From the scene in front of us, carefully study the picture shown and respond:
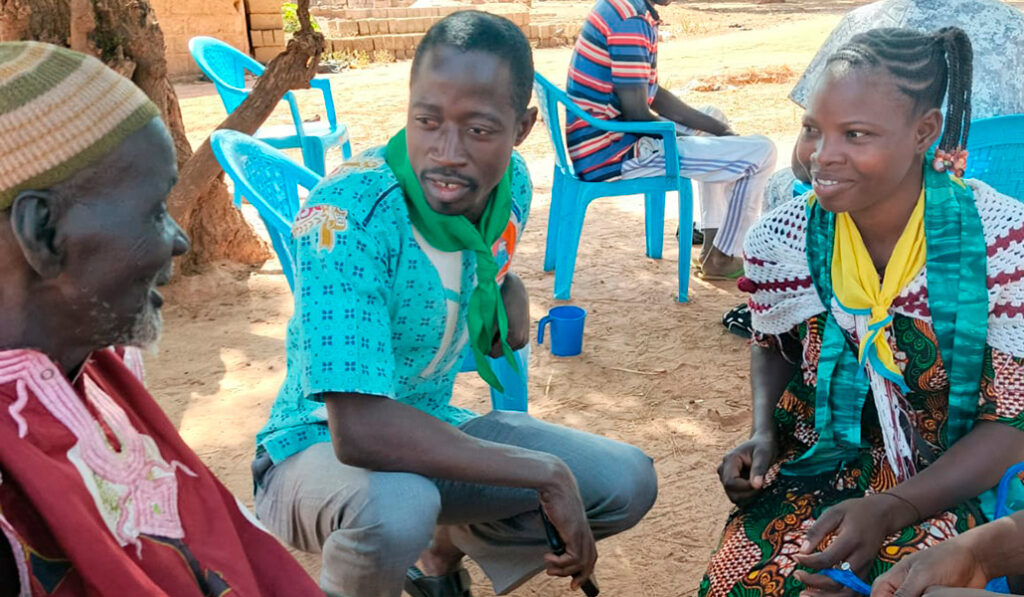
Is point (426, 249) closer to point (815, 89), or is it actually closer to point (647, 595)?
point (815, 89)

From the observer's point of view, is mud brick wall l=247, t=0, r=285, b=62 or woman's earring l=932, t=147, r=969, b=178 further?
mud brick wall l=247, t=0, r=285, b=62

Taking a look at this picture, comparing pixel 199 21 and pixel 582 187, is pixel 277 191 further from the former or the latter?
pixel 199 21

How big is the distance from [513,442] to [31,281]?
1363 millimetres

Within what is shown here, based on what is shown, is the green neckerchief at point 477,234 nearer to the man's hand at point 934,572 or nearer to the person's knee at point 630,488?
the person's knee at point 630,488

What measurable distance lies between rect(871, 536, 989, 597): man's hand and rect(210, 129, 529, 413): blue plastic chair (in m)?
1.31

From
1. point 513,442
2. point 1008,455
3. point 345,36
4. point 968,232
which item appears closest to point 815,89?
point 968,232

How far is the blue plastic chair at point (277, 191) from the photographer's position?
118 inches

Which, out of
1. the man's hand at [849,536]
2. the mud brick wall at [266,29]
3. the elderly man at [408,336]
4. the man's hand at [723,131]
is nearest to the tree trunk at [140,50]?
the man's hand at [723,131]

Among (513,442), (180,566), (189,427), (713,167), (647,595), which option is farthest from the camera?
(713,167)

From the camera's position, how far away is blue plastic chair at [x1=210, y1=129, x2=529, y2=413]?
9.86 ft

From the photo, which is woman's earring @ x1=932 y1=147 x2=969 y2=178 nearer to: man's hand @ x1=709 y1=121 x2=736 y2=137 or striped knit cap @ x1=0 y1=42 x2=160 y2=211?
striped knit cap @ x1=0 y1=42 x2=160 y2=211

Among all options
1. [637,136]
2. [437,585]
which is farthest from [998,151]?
[437,585]

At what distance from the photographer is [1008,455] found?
2105 millimetres

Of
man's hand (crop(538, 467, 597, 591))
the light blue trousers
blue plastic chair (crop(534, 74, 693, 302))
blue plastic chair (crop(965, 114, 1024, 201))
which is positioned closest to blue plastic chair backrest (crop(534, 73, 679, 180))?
blue plastic chair (crop(534, 74, 693, 302))
